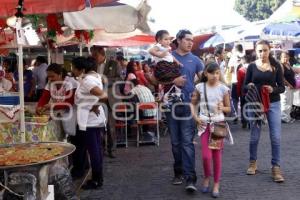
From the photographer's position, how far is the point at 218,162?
5738 mm

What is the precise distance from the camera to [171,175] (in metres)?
6.91

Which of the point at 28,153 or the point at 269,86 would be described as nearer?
the point at 28,153

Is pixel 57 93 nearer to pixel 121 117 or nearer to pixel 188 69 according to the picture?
pixel 188 69

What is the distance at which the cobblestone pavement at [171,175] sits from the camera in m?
5.84

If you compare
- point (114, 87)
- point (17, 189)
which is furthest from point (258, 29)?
point (17, 189)

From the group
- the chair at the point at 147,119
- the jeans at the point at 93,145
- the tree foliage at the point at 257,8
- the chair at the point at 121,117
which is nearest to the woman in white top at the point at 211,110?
the jeans at the point at 93,145

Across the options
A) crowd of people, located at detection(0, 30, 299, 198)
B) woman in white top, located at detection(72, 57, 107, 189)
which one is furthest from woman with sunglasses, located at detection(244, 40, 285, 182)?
woman in white top, located at detection(72, 57, 107, 189)

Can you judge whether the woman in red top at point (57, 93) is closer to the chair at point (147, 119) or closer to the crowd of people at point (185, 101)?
the crowd of people at point (185, 101)

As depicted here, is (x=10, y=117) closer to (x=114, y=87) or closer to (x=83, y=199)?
(x=83, y=199)

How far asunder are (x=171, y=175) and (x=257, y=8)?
69533 mm

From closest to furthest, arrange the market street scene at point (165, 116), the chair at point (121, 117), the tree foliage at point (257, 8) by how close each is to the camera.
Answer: the market street scene at point (165, 116) → the chair at point (121, 117) → the tree foliage at point (257, 8)

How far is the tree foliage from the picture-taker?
229ft

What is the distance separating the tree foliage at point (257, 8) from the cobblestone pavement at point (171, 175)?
208ft

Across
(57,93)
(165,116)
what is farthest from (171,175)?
(57,93)
